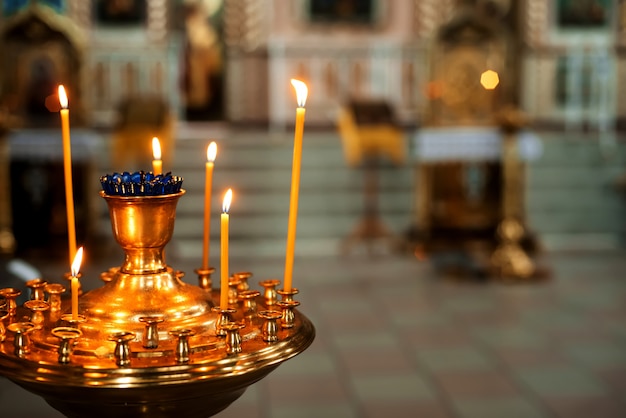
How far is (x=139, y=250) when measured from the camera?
1.41 m

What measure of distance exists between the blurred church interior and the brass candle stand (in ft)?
6.22

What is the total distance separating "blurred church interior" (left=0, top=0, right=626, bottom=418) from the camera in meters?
4.86

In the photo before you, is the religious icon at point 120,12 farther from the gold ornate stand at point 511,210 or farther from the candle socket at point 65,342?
the candle socket at point 65,342

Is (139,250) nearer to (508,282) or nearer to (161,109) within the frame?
(508,282)

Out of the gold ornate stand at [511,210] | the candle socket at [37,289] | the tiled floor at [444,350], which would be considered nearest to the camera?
the candle socket at [37,289]

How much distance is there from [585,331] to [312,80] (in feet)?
25.9

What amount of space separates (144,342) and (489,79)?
7.24 metres

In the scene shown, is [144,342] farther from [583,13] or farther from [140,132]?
[583,13]

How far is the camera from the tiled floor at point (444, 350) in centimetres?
423

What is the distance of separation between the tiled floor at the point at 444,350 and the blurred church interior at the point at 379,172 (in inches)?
0.8

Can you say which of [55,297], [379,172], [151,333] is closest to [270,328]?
[151,333]

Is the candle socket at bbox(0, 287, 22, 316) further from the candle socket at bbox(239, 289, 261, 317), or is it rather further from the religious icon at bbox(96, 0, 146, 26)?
the religious icon at bbox(96, 0, 146, 26)

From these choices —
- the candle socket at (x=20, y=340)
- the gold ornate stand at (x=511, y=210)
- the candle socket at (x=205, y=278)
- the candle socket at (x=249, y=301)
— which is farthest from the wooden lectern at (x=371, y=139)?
the candle socket at (x=20, y=340)

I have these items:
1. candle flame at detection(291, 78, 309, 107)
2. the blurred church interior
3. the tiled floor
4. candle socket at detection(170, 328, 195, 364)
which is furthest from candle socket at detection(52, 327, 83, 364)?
the tiled floor
